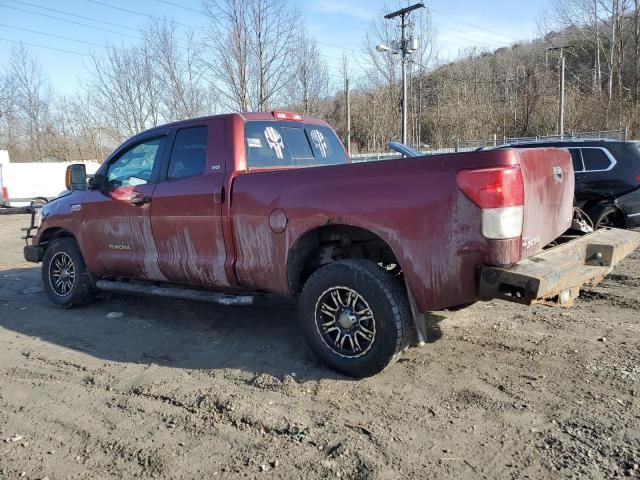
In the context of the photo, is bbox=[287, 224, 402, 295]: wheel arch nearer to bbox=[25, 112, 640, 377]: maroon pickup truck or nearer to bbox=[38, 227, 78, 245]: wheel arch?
bbox=[25, 112, 640, 377]: maroon pickup truck

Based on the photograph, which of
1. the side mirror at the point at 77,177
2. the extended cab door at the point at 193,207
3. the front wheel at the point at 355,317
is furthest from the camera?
the side mirror at the point at 77,177

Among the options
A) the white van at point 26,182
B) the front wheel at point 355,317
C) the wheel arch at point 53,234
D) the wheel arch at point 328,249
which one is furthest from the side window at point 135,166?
the white van at point 26,182

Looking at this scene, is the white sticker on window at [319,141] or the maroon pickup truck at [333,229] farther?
the white sticker on window at [319,141]

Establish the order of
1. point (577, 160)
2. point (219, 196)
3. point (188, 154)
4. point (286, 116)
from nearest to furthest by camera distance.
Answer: point (219, 196)
point (188, 154)
point (286, 116)
point (577, 160)

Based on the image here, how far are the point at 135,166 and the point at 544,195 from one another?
403 centimetres

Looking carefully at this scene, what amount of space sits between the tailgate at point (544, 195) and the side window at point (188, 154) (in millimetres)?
2775

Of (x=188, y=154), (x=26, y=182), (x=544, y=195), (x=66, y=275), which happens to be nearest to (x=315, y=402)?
(x=544, y=195)

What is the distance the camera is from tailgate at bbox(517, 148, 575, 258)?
339 cm

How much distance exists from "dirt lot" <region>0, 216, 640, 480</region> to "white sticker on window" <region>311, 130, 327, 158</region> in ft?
5.63

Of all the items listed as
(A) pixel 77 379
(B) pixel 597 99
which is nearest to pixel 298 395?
(A) pixel 77 379

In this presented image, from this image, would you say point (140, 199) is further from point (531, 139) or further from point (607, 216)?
point (531, 139)

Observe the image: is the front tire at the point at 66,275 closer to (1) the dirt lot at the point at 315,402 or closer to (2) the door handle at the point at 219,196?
(1) the dirt lot at the point at 315,402

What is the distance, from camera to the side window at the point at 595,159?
8.00 metres

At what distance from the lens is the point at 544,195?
372 centimetres
